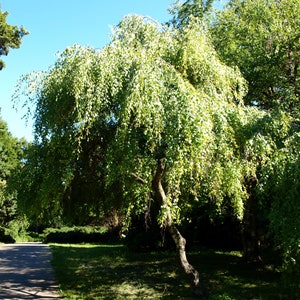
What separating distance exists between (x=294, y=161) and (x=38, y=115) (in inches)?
195

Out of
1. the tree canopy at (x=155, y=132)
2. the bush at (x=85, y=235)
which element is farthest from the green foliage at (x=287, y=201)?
the bush at (x=85, y=235)

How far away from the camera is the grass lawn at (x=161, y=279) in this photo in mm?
8815

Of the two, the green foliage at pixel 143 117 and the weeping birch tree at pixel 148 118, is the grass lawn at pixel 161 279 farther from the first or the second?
the green foliage at pixel 143 117

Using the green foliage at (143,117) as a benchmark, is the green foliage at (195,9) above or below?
above

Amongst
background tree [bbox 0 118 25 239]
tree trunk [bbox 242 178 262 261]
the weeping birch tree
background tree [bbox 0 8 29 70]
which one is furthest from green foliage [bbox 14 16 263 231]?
background tree [bbox 0 118 25 239]

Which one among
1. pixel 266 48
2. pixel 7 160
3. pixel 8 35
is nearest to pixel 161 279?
pixel 266 48

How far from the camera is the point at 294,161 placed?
6.21m

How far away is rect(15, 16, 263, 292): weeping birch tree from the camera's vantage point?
6199 mm

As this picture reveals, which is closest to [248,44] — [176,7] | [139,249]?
[176,7]

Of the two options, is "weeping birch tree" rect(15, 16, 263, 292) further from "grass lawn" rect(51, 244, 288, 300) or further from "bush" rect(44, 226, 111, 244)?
"bush" rect(44, 226, 111, 244)

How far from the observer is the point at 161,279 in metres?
10.8

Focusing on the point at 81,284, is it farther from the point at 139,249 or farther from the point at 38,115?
the point at 139,249

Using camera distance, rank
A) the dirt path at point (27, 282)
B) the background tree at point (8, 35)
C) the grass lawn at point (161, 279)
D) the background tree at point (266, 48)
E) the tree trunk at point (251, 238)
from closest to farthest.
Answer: the grass lawn at point (161, 279) < the dirt path at point (27, 282) < the background tree at point (266, 48) < the tree trunk at point (251, 238) < the background tree at point (8, 35)

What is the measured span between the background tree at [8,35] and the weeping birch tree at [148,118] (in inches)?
588
